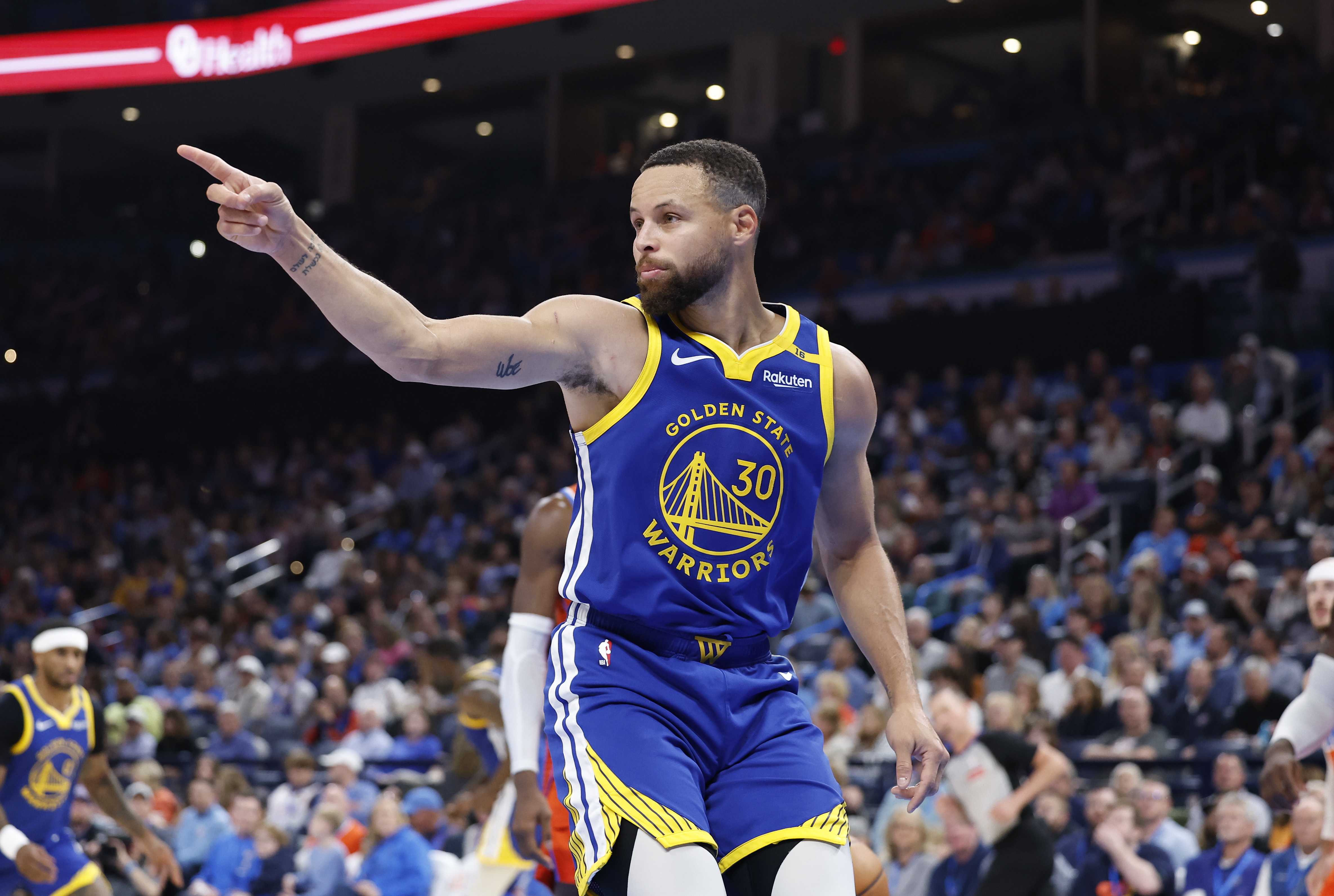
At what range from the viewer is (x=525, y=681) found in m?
4.89

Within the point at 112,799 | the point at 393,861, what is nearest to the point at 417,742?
the point at 393,861

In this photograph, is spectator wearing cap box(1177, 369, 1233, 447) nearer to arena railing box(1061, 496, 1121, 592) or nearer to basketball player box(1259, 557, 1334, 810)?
arena railing box(1061, 496, 1121, 592)

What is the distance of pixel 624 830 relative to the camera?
2.90 m

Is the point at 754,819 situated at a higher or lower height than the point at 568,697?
lower

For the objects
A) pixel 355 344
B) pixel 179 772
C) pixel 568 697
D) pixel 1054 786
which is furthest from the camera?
pixel 179 772

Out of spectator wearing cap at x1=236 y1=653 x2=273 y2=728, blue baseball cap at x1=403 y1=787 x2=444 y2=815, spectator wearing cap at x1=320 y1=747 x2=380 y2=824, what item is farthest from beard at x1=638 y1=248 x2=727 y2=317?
spectator wearing cap at x1=236 y1=653 x2=273 y2=728

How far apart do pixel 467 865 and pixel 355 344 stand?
5.70 m

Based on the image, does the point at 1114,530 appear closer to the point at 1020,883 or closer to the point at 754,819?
the point at 1020,883

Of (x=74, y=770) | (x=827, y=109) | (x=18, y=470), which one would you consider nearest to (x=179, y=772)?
(x=74, y=770)

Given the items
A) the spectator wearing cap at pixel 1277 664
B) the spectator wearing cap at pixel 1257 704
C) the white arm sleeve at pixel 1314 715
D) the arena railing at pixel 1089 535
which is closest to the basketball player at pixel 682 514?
the white arm sleeve at pixel 1314 715

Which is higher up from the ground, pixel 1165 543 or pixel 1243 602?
pixel 1165 543

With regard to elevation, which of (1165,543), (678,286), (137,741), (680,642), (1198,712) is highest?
(678,286)

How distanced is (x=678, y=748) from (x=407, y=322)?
976 mm

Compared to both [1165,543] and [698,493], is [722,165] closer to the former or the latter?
[698,493]
